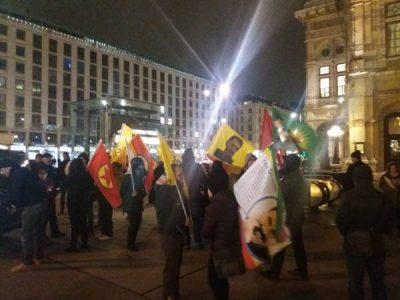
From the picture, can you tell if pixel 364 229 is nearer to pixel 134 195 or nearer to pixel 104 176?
pixel 134 195

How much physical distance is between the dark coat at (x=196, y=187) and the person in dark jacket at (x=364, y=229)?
11.0 ft

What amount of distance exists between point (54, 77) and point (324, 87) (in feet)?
213

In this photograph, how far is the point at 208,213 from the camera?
4473 millimetres

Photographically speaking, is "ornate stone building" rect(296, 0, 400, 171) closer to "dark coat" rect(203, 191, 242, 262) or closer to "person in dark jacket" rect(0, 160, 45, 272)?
"person in dark jacket" rect(0, 160, 45, 272)

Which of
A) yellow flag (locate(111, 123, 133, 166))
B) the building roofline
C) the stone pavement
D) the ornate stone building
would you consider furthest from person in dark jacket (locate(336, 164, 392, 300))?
the building roofline

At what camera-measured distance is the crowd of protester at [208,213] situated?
4.28 metres

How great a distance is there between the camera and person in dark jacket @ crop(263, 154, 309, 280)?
6047mm

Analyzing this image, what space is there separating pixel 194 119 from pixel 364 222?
4541 inches

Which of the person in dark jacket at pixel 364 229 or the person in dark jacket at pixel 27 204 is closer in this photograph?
the person in dark jacket at pixel 364 229

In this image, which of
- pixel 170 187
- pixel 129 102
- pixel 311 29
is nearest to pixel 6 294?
pixel 170 187

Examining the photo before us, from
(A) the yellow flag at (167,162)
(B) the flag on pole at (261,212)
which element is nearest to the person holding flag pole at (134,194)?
(A) the yellow flag at (167,162)

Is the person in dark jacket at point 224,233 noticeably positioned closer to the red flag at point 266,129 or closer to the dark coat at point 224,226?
the dark coat at point 224,226

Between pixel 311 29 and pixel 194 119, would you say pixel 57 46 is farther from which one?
pixel 311 29

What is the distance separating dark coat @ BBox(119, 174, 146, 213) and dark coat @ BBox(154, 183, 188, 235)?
113 inches
